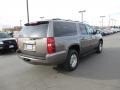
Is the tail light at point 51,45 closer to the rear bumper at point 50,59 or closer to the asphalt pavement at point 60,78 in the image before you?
the rear bumper at point 50,59

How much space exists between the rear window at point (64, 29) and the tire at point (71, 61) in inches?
28.6

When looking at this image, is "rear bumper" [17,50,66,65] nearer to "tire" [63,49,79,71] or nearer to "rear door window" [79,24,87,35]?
"tire" [63,49,79,71]

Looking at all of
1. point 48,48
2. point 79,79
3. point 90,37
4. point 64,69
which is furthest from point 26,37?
point 90,37

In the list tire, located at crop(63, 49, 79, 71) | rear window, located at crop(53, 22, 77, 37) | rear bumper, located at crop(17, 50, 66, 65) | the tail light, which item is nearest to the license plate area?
rear bumper, located at crop(17, 50, 66, 65)

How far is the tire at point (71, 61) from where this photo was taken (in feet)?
18.2

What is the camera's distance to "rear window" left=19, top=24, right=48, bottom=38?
4.94 metres

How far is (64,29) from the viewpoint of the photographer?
18.1 ft

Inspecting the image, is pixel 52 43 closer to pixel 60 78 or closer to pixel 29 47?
pixel 29 47

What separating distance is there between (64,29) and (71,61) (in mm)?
1269

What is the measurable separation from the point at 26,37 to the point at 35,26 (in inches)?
21.1

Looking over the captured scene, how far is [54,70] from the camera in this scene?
19.2ft

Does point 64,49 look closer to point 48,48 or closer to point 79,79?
point 48,48

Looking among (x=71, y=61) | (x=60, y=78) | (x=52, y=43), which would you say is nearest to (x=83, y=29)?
(x=71, y=61)

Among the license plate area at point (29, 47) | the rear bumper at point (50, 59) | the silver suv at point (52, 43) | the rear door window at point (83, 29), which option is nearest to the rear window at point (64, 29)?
the silver suv at point (52, 43)
